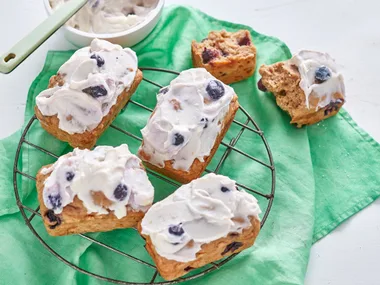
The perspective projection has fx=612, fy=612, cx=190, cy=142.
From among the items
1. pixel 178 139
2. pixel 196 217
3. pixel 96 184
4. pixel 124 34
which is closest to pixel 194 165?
pixel 178 139

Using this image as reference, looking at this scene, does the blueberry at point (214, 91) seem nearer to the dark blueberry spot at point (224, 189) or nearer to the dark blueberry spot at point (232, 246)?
the dark blueberry spot at point (224, 189)

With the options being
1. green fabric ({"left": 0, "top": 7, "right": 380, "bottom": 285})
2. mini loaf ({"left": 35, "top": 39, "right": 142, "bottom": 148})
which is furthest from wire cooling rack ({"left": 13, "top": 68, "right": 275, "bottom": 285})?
mini loaf ({"left": 35, "top": 39, "right": 142, "bottom": 148})

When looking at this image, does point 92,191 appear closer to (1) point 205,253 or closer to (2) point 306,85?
(1) point 205,253

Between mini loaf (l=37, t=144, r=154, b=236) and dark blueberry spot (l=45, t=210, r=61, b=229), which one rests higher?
mini loaf (l=37, t=144, r=154, b=236)

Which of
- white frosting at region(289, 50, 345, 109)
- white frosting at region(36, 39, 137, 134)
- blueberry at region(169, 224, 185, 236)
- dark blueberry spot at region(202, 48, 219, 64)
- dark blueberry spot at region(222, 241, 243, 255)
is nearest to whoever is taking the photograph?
blueberry at region(169, 224, 185, 236)

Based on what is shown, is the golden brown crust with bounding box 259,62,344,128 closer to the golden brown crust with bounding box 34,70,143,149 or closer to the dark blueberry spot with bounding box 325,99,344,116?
the dark blueberry spot with bounding box 325,99,344,116

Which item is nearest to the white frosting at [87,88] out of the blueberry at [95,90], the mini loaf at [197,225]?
the blueberry at [95,90]
